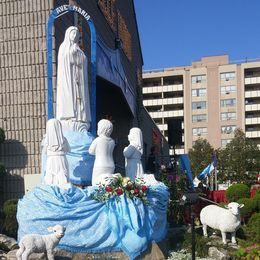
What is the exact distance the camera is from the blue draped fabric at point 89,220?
28.3ft

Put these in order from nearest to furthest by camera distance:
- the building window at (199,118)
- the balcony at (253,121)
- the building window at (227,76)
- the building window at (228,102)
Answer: the balcony at (253,121) < the building window at (228,102) < the building window at (227,76) < the building window at (199,118)

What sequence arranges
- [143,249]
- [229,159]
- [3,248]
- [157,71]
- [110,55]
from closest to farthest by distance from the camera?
[143,249] < [3,248] < [110,55] < [229,159] < [157,71]

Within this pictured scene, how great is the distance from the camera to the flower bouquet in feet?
29.2

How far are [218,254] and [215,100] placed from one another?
5125cm

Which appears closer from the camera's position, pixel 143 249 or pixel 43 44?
pixel 143 249

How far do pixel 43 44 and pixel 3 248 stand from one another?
6.35 metres

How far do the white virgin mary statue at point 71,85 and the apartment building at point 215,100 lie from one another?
150 feet

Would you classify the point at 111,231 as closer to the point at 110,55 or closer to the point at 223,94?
the point at 110,55

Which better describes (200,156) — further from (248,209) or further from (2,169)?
(2,169)

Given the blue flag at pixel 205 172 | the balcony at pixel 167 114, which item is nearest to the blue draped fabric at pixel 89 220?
the blue flag at pixel 205 172

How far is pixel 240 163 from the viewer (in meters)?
34.9

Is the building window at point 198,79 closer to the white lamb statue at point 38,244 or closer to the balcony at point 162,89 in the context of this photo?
the balcony at point 162,89

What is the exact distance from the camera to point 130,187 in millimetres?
8930

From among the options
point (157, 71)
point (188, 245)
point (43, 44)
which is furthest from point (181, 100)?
point (188, 245)
